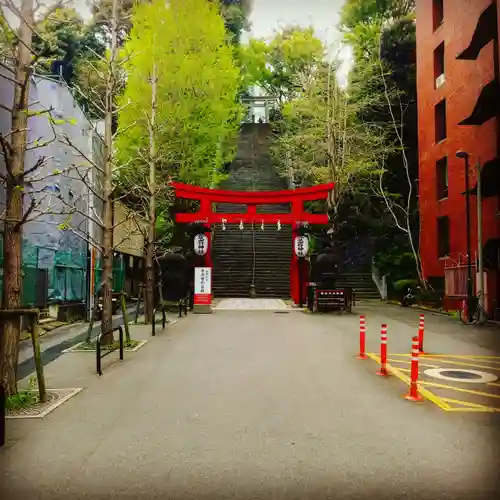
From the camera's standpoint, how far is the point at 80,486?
3936 millimetres

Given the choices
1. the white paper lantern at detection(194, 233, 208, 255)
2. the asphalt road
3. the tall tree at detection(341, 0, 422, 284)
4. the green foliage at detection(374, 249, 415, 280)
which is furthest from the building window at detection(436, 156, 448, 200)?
the asphalt road

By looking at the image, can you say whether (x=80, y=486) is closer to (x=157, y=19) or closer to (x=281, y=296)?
(x=157, y=19)

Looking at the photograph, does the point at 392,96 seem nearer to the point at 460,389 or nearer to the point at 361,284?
the point at 361,284

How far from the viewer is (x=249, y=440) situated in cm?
505

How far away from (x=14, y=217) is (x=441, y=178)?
63.7 feet

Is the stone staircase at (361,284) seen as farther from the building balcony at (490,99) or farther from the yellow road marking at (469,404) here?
the building balcony at (490,99)

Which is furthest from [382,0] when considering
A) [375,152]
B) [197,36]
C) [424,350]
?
[424,350]

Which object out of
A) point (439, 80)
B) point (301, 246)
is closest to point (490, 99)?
point (439, 80)

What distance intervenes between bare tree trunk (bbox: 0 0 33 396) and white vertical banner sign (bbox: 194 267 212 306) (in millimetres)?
14929

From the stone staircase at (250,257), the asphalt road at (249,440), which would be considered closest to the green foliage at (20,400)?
the asphalt road at (249,440)

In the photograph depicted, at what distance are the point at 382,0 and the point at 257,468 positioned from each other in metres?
32.6

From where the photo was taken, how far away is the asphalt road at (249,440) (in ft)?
12.7

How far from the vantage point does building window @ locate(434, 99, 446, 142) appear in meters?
21.1

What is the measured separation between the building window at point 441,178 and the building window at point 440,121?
1.05m
